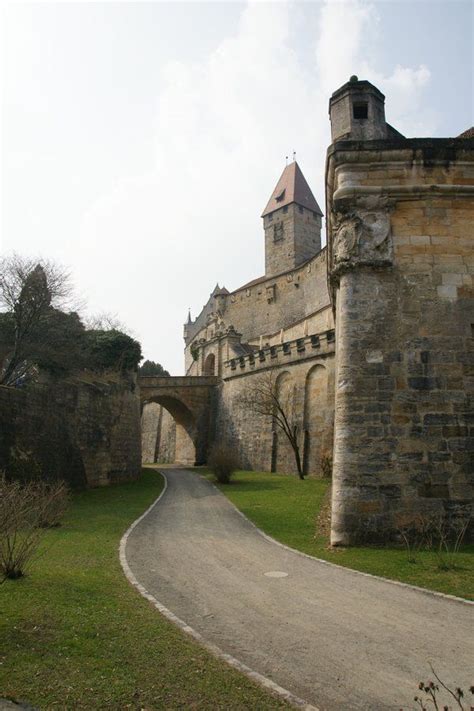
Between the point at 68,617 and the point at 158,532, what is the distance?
247 inches

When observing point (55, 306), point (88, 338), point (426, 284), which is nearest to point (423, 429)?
point (426, 284)

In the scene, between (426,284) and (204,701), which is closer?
(204,701)

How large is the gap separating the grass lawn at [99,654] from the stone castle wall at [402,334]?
14.5 feet

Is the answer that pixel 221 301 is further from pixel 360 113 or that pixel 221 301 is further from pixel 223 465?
pixel 360 113

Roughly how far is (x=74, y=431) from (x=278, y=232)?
4711cm

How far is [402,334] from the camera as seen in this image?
9492mm

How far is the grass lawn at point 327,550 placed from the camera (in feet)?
22.4

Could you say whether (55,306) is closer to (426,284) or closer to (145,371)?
(426,284)

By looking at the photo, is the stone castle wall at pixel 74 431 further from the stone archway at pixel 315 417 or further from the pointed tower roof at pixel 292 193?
the pointed tower roof at pixel 292 193

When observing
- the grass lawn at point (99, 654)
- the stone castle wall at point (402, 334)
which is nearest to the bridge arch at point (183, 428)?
the stone castle wall at point (402, 334)

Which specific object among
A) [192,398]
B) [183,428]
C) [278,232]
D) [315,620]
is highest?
[278,232]

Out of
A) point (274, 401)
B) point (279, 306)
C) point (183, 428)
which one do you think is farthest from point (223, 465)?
point (279, 306)

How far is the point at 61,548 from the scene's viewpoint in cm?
959

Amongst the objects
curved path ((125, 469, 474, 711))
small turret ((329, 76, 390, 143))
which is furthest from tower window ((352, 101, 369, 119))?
curved path ((125, 469, 474, 711))
